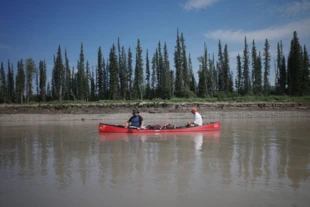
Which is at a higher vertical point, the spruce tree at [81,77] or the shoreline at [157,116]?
the spruce tree at [81,77]

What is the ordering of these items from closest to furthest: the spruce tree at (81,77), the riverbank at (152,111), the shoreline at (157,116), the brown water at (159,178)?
the brown water at (159,178)
the shoreline at (157,116)
the riverbank at (152,111)
the spruce tree at (81,77)

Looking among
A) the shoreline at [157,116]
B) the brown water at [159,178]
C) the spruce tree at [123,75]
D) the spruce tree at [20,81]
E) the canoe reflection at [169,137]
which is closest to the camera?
the brown water at [159,178]

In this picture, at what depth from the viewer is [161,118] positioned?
33625 millimetres

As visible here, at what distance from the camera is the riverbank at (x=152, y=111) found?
112 feet

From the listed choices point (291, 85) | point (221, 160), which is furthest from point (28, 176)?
point (291, 85)

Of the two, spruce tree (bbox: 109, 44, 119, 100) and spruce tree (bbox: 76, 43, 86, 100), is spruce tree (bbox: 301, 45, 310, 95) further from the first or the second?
spruce tree (bbox: 76, 43, 86, 100)

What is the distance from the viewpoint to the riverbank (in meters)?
34.2

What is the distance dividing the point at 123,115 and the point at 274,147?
87.2 ft

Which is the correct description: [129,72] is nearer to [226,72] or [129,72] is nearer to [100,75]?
[100,75]

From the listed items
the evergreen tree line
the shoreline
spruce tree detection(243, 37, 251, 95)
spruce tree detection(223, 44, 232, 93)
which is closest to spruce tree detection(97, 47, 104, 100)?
the evergreen tree line

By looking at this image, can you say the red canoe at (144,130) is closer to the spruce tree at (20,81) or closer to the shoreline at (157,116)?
the shoreline at (157,116)

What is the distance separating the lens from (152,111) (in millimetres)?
37250

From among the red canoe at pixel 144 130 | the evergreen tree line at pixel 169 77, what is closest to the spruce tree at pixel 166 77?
the evergreen tree line at pixel 169 77

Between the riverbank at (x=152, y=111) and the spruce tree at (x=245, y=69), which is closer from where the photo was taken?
the riverbank at (x=152, y=111)
